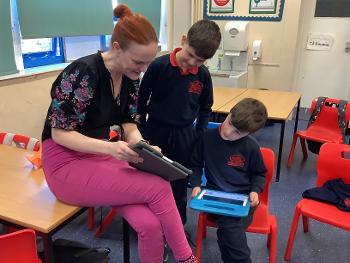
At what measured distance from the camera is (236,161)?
5.69ft

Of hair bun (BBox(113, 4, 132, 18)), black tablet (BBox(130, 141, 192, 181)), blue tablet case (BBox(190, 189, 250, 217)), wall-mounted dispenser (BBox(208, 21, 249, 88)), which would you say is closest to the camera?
black tablet (BBox(130, 141, 192, 181))

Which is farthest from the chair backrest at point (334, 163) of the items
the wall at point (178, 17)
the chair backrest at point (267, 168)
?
the wall at point (178, 17)

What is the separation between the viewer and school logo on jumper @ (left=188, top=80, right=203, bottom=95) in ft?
6.10

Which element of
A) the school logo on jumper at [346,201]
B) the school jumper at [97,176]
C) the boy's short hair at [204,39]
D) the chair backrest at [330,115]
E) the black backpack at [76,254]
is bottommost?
the black backpack at [76,254]

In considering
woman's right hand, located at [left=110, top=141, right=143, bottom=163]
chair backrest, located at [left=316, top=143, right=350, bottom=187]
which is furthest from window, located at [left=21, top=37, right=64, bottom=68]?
chair backrest, located at [left=316, top=143, right=350, bottom=187]

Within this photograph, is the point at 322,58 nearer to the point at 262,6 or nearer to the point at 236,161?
the point at 262,6

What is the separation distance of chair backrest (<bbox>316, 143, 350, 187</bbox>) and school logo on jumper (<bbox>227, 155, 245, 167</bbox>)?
523 millimetres

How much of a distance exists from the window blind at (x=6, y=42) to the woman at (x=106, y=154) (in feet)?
4.38

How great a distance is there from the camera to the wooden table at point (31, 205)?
1.16m

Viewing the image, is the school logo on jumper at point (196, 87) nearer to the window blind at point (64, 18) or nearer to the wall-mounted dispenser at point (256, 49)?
the window blind at point (64, 18)

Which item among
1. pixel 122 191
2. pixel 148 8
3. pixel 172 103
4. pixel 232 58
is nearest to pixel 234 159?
pixel 172 103

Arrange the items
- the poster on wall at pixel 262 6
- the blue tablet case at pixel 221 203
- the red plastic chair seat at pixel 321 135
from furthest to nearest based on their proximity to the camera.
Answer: the poster on wall at pixel 262 6, the red plastic chair seat at pixel 321 135, the blue tablet case at pixel 221 203

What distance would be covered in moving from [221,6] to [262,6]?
0.55 meters

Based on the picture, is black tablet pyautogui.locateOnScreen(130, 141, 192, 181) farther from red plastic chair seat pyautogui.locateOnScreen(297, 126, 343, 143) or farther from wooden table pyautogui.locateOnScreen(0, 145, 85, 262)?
red plastic chair seat pyautogui.locateOnScreen(297, 126, 343, 143)
